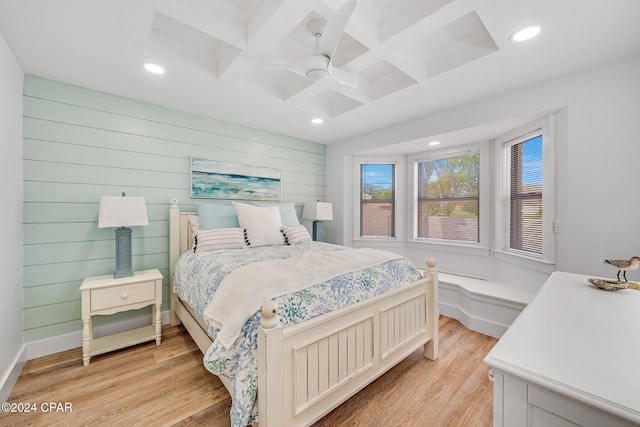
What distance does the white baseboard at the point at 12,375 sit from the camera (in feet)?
5.73

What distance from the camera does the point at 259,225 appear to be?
2920 millimetres

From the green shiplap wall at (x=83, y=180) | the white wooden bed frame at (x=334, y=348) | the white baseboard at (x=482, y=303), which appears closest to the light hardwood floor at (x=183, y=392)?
the white wooden bed frame at (x=334, y=348)

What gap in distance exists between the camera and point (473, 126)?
280 centimetres

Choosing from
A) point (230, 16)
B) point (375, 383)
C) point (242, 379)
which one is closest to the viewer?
point (242, 379)

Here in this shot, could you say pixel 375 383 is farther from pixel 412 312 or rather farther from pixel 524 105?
pixel 524 105

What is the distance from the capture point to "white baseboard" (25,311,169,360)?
89.1 inches

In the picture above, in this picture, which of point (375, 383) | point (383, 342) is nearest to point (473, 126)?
point (383, 342)

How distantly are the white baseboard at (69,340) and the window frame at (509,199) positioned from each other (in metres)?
3.97

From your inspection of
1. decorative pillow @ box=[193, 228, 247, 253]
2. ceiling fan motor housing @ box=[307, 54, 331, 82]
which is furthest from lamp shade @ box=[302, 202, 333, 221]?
ceiling fan motor housing @ box=[307, 54, 331, 82]

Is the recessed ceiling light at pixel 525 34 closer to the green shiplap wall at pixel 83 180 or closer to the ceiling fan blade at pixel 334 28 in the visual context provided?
the ceiling fan blade at pixel 334 28

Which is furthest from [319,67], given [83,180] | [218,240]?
[83,180]

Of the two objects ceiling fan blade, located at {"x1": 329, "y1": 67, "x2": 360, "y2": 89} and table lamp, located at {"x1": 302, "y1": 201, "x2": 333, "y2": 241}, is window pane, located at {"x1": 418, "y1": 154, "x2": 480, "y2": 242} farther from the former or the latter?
ceiling fan blade, located at {"x1": 329, "y1": 67, "x2": 360, "y2": 89}

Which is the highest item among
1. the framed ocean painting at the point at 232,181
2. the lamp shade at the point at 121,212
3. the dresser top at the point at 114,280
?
the framed ocean painting at the point at 232,181

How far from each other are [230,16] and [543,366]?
2324 millimetres
